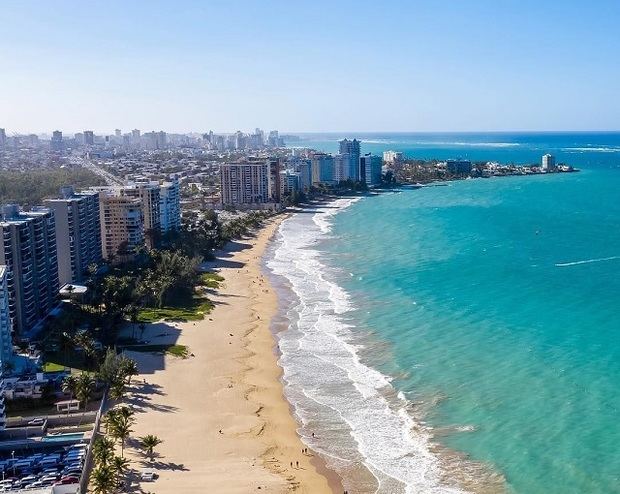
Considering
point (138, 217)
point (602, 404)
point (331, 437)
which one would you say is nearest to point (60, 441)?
point (331, 437)

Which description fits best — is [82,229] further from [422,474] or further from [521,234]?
[521,234]

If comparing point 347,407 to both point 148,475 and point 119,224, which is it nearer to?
point 148,475

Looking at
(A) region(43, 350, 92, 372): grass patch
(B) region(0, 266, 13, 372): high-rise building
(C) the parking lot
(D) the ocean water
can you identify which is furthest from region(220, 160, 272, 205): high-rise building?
(C) the parking lot

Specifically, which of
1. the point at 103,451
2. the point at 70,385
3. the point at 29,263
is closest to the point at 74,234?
the point at 29,263

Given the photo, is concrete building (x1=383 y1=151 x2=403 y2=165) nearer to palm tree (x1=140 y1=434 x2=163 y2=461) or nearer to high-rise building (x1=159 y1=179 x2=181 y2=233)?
high-rise building (x1=159 y1=179 x2=181 y2=233)

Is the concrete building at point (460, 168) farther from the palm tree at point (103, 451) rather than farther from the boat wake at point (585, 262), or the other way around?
the palm tree at point (103, 451)

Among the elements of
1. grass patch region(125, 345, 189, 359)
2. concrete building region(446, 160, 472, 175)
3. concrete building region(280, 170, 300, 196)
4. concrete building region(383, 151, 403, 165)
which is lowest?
grass patch region(125, 345, 189, 359)

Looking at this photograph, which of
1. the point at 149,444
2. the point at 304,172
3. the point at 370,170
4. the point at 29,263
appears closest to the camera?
the point at 149,444
